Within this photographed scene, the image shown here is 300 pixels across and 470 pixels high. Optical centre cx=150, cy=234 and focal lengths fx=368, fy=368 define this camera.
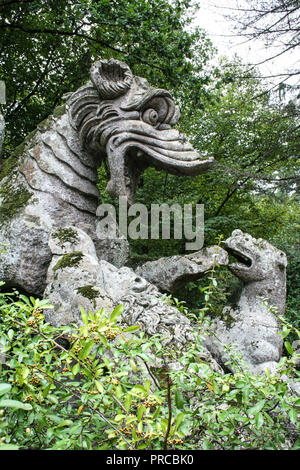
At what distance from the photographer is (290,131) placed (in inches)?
218

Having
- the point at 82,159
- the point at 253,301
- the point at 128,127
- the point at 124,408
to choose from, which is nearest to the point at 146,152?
the point at 128,127

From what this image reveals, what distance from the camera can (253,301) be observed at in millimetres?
2688

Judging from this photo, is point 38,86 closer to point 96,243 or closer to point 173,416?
point 96,243

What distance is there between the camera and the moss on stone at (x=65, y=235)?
8.53ft

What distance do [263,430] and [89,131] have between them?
2522 mm

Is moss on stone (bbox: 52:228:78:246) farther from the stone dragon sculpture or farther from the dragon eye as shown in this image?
the dragon eye

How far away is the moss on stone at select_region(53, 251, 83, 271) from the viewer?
2326mm

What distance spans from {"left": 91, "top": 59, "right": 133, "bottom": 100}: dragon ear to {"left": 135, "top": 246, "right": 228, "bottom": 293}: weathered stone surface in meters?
1.39

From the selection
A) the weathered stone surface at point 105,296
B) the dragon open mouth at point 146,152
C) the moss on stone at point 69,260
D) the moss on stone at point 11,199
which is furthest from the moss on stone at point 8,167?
the moss on stone at point 69,260

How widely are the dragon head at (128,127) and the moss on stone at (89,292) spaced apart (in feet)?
3.20

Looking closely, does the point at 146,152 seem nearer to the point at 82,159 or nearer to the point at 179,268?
the point at 82,159

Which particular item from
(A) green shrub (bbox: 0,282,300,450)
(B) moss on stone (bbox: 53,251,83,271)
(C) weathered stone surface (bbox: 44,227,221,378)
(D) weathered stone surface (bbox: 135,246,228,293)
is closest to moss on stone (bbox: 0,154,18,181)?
(C) weathered stone surface (bbox: 44,227,221,378)

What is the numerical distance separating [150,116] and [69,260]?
1.32 m

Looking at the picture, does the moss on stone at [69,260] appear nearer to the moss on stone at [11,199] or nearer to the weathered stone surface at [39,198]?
the weathered stone surface at [39,198]
